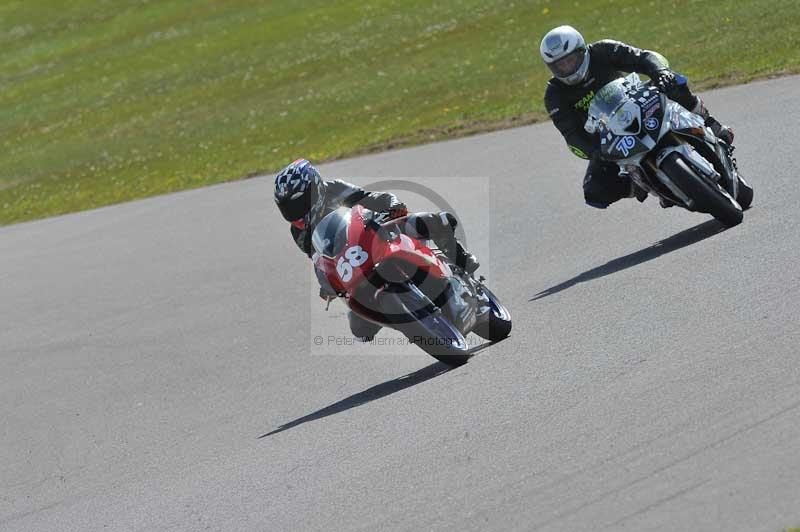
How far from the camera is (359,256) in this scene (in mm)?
8758

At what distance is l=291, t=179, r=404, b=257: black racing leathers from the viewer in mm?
9219

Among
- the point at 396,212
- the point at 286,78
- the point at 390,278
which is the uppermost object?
the point at 396,212

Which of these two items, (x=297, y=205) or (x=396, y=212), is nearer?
(x=396, y=212)

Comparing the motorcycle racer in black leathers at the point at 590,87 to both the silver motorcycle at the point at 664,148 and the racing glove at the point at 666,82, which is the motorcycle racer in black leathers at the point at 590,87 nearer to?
the racing glove at the point at 666,82

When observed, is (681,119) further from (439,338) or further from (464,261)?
(439,338)

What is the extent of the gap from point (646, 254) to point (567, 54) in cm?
184

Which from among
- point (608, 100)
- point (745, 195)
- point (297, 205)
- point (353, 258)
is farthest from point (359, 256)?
point (745, 195)

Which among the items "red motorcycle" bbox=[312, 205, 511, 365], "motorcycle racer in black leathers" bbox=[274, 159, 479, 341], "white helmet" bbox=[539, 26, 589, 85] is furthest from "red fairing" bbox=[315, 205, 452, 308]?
"white helmet" bbox=[539, 26, 589, 85]

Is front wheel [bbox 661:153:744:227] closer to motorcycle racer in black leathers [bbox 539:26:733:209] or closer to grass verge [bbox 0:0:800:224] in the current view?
motorcycle racer in black leathers [bbox 539:26:733:209]

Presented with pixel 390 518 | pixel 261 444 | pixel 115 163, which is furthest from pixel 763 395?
pixel 115 163

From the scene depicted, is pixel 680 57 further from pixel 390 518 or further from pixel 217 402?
pixel 390 518

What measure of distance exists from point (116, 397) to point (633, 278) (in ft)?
14.7

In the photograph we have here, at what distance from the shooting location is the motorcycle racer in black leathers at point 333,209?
9.08 m

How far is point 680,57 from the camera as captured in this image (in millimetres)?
21156
